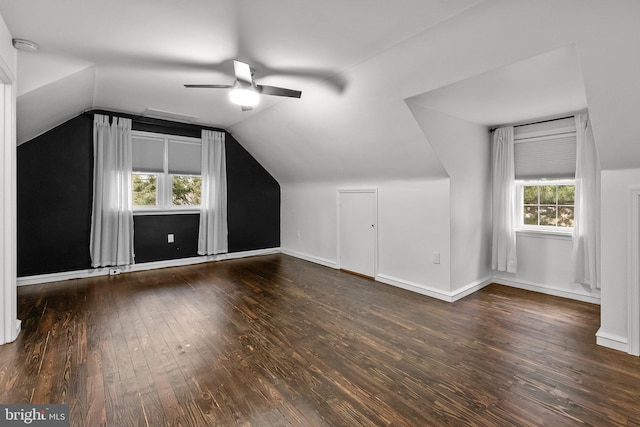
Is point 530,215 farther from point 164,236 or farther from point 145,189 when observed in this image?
point 145,189

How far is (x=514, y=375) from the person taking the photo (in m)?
2.13

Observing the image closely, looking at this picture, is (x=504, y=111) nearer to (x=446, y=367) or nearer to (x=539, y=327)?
(x=539, y=327)

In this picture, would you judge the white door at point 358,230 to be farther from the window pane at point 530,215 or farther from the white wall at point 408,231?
the window pane at point 530,215

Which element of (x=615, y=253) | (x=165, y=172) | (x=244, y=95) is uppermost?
(x=244, y=95)

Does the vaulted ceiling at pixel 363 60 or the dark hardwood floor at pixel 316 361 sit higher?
the vaulted ceiling at pixel 363 60

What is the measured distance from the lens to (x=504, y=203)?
417 cm

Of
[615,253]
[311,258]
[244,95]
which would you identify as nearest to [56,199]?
[244,95]

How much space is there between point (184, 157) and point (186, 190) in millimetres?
597

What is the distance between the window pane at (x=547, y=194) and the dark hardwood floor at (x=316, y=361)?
48.9 inches

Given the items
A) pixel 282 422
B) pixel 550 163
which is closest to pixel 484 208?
pixel 550 163

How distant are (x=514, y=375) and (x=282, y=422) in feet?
5.44

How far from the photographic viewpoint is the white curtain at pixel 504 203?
4.12 meters

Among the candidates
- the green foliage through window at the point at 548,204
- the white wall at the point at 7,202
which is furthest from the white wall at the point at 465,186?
the white wall at the point at 7,202

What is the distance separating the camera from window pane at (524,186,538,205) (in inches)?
163
